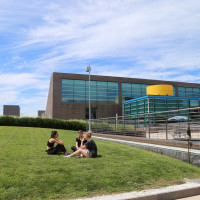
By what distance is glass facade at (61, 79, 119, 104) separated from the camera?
4088 centimetres

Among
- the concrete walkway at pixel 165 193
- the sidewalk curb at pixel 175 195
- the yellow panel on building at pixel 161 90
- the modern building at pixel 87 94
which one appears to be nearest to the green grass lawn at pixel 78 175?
the concrete walkway at pixel 165 193

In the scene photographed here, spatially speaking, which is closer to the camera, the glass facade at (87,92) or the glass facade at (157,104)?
the glass facade at (157,104)

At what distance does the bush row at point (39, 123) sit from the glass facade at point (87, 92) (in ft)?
42.6

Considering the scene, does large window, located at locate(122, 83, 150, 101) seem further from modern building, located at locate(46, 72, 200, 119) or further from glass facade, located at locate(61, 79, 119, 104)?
glass facade, located at locate(61, 79, 119, 104)

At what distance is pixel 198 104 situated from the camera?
39531 mm

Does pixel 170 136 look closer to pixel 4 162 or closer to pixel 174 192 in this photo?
pixel 174 192

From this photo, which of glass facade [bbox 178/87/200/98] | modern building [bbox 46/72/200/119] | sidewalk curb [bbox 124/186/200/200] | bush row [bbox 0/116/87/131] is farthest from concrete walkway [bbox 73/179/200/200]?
glass facade [bbox 178/87/200/98]

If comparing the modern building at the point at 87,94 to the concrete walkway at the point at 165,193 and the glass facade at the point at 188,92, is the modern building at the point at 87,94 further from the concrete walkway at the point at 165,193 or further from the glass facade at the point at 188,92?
the concrete walkway at the point at 165,193

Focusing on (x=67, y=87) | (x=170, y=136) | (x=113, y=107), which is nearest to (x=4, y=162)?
(x=170, y=136)

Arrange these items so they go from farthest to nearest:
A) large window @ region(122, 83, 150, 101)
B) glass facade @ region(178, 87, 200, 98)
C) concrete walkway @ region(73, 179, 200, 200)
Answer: glass facade @ region(178, 87, 200, 98), large window @ region(122, 83, 150, 101), concrete walkway @ region(73, 179, 200, 200)

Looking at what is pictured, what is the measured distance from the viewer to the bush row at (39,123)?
25891 mm

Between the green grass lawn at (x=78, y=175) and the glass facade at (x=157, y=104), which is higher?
the glass facade at (x=157, y=104)

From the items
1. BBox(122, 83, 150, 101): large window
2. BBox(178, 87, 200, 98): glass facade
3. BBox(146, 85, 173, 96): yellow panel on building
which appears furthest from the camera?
BBox(178, 87, 200, 98): glass facade

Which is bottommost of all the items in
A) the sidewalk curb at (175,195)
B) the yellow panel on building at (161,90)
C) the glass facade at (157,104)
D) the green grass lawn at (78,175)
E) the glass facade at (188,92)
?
the sidewalk curb at (175,195)
